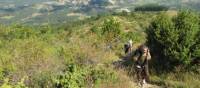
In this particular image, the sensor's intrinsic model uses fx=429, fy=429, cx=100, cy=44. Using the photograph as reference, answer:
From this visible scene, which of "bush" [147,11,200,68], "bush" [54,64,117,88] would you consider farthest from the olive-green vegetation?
"bush" [54,64,117,88]

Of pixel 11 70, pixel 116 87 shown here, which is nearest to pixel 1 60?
pixel 11 70

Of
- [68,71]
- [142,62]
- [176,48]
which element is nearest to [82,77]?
[68,71]

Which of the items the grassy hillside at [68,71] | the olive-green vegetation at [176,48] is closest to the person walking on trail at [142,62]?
the grassy hillside at [68,71]

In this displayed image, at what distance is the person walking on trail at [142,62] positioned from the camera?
1619 cm

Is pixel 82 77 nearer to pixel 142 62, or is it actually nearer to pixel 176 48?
pixel 142 62

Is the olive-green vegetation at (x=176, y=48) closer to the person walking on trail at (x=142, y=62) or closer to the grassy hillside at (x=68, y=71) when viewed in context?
the grassy hillside at (x=68, y=71)

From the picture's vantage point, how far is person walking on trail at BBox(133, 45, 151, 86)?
16.2m

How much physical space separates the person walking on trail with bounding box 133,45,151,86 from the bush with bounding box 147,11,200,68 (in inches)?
69.1

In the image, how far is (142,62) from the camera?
16.4 metres

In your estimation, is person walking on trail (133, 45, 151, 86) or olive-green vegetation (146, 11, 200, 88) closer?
person walking on trail (133, 45, 151, 86)

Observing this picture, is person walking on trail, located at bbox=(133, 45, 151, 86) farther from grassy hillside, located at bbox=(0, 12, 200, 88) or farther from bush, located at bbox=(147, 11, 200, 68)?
bush, located at bbox=(147, 11, 200, 68)

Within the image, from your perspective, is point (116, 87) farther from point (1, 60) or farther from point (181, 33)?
point (181, 33)

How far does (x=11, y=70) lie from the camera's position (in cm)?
1337

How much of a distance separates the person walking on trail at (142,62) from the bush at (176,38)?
1.76m
